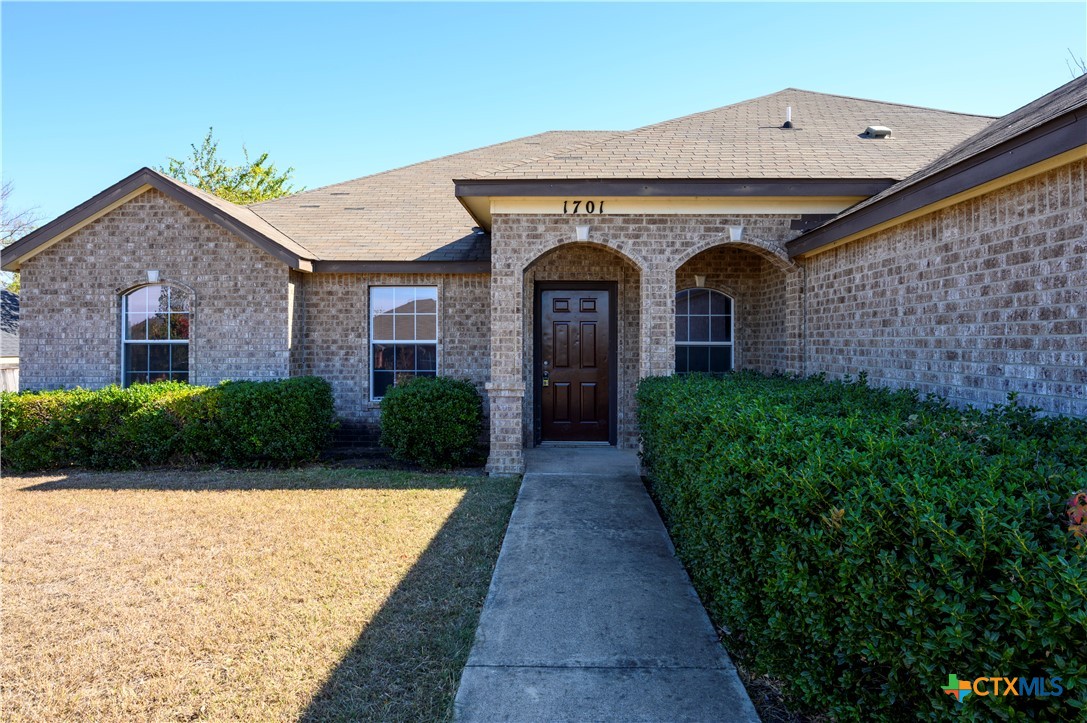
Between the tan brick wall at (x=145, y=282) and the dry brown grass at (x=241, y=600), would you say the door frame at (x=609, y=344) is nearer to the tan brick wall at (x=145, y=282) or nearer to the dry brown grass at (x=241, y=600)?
the dry brown grass at (x=241, y=600)

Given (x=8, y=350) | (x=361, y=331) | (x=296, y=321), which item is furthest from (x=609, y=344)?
(x=8, y=350)

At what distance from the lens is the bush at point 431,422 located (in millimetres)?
8609

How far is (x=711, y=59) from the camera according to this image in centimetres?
1002

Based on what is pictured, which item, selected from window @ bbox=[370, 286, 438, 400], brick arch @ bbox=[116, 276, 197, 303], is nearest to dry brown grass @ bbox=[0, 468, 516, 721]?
window @ bbox=[370, 286, 438, 400]

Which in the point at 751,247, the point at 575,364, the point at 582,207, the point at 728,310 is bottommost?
the point at 575,364

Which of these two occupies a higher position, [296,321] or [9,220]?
[9,220]

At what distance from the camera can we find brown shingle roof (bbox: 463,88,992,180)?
792 centimetres

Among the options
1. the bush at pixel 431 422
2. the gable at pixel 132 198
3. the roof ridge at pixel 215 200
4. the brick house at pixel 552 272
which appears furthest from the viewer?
the roof ridge at pixel 215 200

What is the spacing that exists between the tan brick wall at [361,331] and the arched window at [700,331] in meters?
3.27

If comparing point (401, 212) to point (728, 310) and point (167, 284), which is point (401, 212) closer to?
point (167, 284)

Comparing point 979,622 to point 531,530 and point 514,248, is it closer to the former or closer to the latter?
point 531,530

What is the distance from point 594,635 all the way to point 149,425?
761 centimetres

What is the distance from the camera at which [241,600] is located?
4.39 metres

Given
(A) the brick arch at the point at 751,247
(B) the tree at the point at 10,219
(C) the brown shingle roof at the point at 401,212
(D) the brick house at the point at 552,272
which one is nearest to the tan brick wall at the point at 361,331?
(D) the brick house at the point at 552,272
